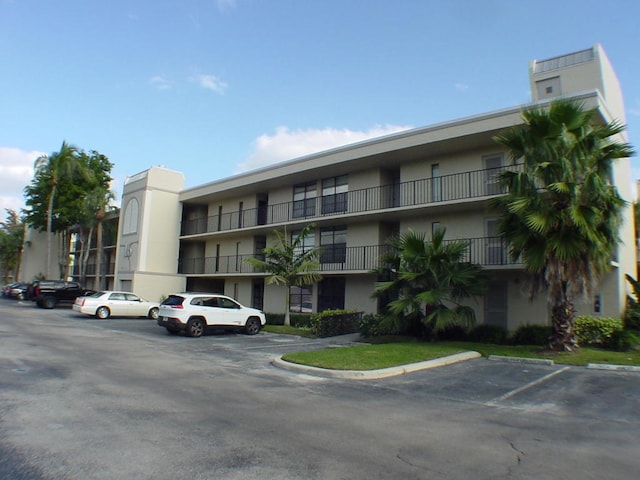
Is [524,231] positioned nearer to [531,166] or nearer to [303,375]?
[531,166]

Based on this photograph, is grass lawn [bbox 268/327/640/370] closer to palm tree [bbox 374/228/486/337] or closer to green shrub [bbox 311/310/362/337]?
palm tree [bbox 374/228/486/337]

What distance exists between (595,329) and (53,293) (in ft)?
108

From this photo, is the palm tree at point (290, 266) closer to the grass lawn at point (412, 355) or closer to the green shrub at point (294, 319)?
the green shrub at point (294, 319)

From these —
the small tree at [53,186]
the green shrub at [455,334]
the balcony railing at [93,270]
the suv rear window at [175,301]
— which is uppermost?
the small tree at [53,186]

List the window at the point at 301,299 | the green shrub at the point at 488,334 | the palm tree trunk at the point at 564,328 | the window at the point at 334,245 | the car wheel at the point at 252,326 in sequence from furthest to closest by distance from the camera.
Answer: the window at the point at 301,299 → the window at the point at 334,245 → the car wheel at the point at 252,326 → the green shrub at the point at 488,334 → the palm tree trunk at the point at 564,328

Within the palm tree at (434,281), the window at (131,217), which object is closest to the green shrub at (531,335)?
the palm tree at (434,281)

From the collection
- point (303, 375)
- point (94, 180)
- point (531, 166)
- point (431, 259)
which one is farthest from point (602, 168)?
→ point (94, 180)

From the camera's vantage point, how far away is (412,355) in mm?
13188

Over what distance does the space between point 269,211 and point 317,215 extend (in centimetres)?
420

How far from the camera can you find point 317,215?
25.6 meters

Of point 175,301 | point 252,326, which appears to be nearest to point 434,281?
point 252,326

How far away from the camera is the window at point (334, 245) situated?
2445cm

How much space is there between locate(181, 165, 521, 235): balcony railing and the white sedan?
7.09 metres

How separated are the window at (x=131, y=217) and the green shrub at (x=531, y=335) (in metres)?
25.8
